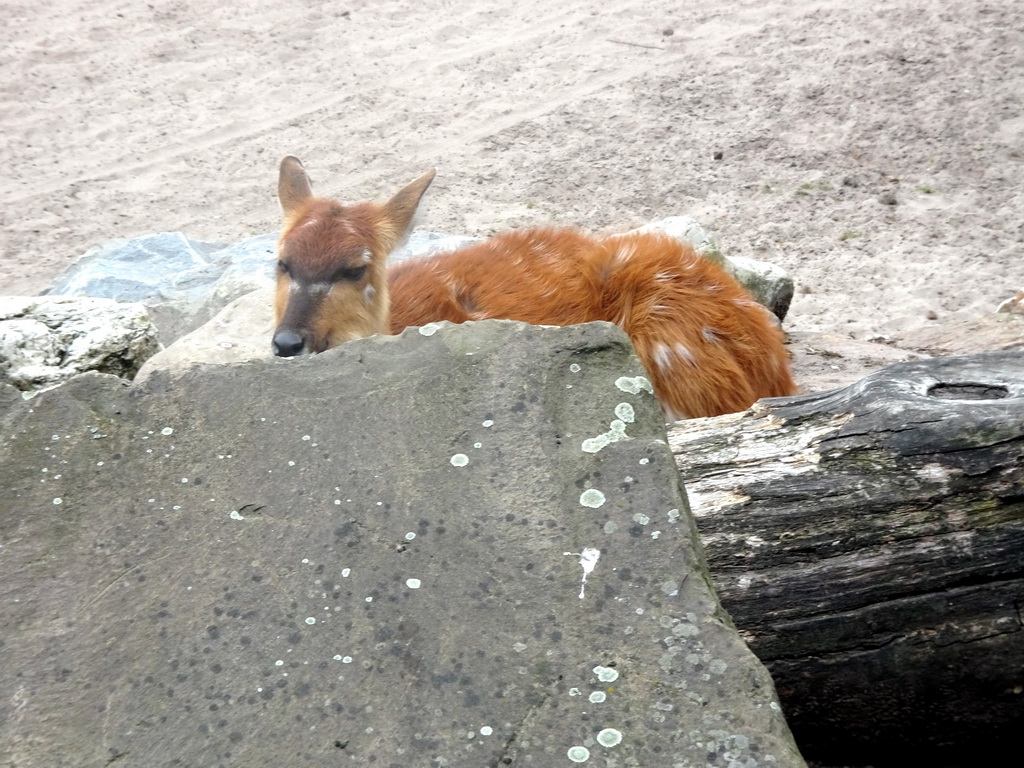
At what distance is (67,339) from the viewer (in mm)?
4520

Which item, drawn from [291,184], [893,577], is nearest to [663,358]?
[893,577]

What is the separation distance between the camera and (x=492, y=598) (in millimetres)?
2086

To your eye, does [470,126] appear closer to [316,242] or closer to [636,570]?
[316,242]

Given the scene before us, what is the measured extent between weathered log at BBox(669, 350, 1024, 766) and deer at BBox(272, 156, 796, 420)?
1.65m

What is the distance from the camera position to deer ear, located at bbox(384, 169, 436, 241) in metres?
5.26

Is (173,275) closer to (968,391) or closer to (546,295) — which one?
(546,295)

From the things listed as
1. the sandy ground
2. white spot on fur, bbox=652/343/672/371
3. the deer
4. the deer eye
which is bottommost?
the sandy ground

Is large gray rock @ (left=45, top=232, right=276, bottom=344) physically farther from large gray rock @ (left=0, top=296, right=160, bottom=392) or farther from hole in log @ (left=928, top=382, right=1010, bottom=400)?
hole in log @ (left=928, top=382, right=1010, bottom=400)

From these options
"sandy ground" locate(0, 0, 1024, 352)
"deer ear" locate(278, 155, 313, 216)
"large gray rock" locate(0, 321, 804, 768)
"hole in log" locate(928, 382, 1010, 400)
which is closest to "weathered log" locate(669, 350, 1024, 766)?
"hole in log" locate(928, 382, 1010, 400)

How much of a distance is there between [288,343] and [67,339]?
995 millimetres

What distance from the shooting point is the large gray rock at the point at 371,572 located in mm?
1871

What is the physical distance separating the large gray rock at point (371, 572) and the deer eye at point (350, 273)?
221 cm

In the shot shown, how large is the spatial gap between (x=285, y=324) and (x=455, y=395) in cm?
234

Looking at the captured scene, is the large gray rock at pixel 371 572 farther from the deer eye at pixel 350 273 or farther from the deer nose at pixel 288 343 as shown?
the deer eye at pixel 350 273
